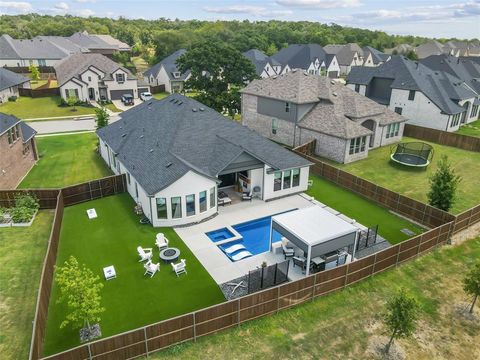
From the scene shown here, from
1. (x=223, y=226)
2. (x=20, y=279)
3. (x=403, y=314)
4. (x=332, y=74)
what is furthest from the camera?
(x=332, y=74)

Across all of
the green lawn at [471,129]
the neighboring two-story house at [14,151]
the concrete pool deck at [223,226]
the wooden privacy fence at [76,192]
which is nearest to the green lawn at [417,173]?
the green lawn at [471,129]

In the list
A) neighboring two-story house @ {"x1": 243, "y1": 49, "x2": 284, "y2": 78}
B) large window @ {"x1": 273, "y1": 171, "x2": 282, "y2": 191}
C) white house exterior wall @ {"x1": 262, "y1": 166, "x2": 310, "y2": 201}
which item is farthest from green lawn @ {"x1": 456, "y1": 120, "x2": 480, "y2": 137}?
neighboring two-story house @ {"x1": 243, "y1": 49, "x2": 284, "y2": 78}

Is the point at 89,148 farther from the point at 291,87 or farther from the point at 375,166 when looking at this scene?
the point at 375,166

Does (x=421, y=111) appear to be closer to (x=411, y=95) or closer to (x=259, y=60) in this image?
(x=411, y=95)

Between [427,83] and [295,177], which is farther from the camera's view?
[427,83]

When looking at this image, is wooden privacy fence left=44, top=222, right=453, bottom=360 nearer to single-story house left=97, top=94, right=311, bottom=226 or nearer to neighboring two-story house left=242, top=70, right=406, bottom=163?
single-story house left=97, top=94, right=311, bottom=226

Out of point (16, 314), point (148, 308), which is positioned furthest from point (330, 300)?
point (16, 314)

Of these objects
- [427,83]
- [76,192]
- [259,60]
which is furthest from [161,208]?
[259,60]

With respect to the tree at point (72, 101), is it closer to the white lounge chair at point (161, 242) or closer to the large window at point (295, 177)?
the large window at point (295, 177)
